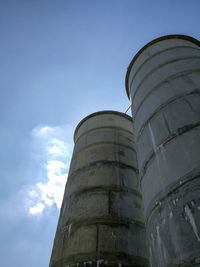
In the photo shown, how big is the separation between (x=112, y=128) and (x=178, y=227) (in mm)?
5395

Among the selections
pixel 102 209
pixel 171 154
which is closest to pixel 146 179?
pixel 171 154

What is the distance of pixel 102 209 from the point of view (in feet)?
16.2

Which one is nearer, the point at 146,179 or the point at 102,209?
the point at 146,179

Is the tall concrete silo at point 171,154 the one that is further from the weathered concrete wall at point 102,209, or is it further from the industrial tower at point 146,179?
the weathered concrete wall at point 102,209

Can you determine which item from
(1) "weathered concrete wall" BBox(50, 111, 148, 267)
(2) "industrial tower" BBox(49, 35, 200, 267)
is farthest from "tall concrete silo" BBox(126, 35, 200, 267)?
(1) "weathered concrete wall" BBox(50, 111, 148, 267)

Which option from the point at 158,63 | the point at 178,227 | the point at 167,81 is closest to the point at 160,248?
the point at 178,227

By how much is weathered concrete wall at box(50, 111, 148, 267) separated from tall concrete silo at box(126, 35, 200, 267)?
1.59m

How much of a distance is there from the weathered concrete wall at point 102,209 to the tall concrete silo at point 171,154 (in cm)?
159

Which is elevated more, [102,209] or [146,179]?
[102,209]

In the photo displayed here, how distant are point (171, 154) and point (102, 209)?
259cm

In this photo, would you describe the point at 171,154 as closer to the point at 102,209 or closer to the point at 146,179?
the point at 146,179

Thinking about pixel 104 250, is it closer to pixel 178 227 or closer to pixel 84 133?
pixel 178 227

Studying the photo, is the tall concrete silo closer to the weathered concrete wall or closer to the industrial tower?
the industrial tower

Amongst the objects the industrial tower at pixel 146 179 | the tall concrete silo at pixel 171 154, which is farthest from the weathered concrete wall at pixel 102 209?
the tall concrete silo at pixel 171 154
